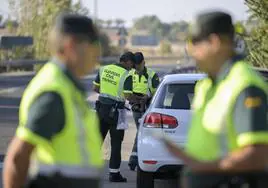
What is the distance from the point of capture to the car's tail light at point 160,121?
10.0 metres

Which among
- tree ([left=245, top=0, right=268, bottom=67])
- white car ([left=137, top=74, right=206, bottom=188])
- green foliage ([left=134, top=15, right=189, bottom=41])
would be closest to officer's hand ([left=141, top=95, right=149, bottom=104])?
white car ([left=137, top=74, right=206, bottom=188])

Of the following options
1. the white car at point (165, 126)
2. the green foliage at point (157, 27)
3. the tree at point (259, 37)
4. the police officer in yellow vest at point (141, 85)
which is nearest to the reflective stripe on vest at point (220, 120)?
the white car at point (165, 126)

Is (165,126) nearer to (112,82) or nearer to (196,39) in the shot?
(112,82)

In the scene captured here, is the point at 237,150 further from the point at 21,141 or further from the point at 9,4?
the point at 9,4

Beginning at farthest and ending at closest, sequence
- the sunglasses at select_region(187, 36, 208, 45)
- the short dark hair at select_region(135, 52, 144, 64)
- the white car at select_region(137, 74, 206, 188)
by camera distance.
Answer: the short dark hair at select_region(135, 52, 144, 64) < the white car at select_region(137, 74, 206, 188) < the sunglasses at select_region(187, 36, 208, 45)

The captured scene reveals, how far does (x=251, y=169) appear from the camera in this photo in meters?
4.21

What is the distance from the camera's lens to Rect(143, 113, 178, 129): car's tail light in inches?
395

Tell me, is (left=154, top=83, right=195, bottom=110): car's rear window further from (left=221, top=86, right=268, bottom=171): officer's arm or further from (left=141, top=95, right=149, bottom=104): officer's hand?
(left=221, top=86, right=268, bottom=171): officer's arm

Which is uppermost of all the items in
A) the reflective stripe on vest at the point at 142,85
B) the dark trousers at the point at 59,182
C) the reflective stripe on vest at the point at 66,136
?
the reflective stripe on vest at the point at 66,136

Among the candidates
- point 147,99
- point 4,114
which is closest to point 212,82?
point 147,99

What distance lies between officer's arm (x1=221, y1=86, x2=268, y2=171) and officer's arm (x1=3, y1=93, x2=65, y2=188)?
0.83 metres

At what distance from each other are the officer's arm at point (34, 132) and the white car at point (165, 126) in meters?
5.60

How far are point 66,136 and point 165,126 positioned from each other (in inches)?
229

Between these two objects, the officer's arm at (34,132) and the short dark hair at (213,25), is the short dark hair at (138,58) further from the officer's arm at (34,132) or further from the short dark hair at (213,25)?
the officer's arm at (34,132)
